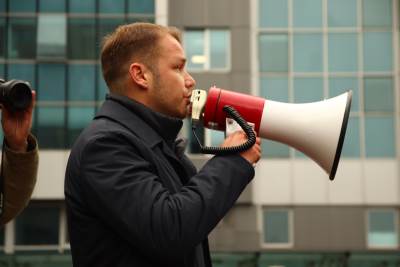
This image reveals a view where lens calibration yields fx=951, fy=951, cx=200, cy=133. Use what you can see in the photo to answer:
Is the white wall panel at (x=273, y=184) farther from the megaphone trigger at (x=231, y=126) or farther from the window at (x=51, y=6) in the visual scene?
the megaphone trigger at (x=231, y=126)

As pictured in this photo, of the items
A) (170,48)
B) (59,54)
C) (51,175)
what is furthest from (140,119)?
(59,54)

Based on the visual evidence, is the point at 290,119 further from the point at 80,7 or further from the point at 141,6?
the point at 80,7

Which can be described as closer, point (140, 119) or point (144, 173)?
point (144, 173)

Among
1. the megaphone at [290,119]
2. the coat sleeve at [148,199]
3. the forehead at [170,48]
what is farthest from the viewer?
the megaphone at [290,119]

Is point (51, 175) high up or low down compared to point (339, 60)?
down

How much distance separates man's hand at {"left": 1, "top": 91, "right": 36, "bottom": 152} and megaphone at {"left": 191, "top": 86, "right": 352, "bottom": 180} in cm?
63

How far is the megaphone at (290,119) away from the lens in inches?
130

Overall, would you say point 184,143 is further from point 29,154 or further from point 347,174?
point 347,174

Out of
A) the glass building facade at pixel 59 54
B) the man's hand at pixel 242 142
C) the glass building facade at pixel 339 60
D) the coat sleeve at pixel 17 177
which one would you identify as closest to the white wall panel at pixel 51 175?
the glass building facade at pixel 59 54

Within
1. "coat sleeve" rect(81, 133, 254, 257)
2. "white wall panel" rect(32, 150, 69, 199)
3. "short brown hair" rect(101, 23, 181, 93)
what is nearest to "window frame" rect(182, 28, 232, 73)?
"white wall panel" rect(32, 150, 69, 199)

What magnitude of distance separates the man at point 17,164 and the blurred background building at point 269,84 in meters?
22.0

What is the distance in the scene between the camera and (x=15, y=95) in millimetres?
3215

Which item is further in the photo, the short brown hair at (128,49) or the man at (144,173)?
Result: the short brown hair at (128,49)

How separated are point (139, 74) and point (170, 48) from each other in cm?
14
